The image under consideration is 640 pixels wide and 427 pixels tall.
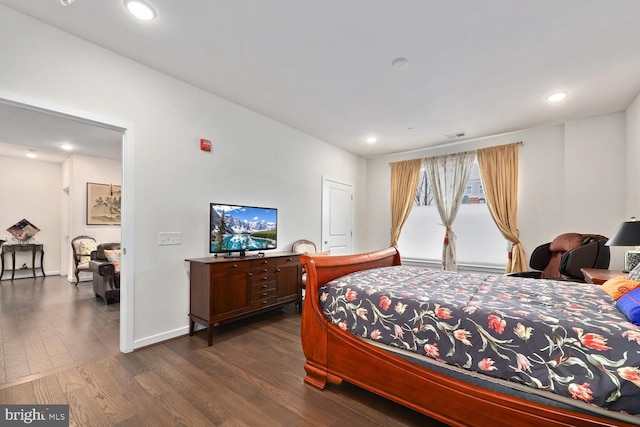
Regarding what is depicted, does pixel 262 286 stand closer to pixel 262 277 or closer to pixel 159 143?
pixel 262 277

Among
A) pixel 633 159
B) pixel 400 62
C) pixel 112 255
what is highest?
pixel 400 62

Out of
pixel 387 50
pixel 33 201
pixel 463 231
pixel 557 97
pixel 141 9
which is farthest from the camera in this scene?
pixel 33 201

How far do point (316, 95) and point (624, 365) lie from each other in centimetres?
333

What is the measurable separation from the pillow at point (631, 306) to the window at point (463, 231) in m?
3.50

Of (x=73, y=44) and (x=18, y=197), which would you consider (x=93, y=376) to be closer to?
(x=73, y=44)

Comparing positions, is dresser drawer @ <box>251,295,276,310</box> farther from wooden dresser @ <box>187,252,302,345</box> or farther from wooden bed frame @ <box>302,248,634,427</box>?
wooden bed frame @ <box>302,248,634,427</box>

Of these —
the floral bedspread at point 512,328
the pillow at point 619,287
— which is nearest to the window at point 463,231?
the floral bedspread at point 512,328

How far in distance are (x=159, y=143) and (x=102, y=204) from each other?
16.0ft

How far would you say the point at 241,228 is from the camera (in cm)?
353

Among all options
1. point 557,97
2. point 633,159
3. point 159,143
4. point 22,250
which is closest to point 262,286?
point 159,143

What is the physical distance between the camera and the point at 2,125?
13.8ft

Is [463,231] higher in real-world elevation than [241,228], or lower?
lower

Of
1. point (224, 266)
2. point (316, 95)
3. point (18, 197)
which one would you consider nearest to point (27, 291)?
point (18, 197)

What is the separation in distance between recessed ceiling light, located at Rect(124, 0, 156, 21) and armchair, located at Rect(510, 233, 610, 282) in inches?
175
